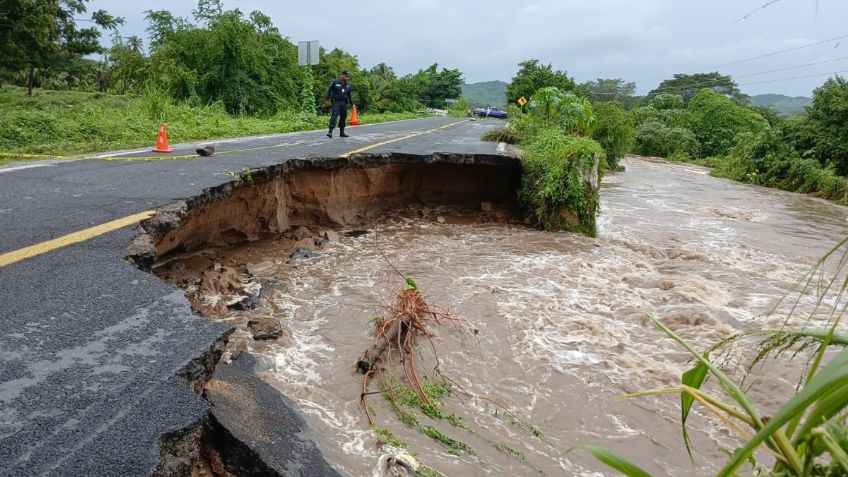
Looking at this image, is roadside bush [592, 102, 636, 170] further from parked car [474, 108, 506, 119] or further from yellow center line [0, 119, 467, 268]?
parked car [474, 108, 506, 119]

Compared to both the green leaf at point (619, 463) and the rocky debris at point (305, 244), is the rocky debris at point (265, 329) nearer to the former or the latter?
the rocky debris at point (305, 244)

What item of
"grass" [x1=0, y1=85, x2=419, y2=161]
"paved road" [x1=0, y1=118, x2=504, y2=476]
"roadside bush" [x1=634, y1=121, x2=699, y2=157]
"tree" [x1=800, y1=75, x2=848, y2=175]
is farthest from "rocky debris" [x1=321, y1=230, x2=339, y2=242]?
"roadside bush" [x1=634, y1=121, x2=699, y2=157]

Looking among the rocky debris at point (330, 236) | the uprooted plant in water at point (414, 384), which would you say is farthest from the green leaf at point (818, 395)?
the rocky debris at point (330, 236)

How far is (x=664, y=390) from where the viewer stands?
3.64 ft

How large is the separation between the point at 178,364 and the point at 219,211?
14.4 feet

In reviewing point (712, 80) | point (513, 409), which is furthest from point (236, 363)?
point (712, 80)

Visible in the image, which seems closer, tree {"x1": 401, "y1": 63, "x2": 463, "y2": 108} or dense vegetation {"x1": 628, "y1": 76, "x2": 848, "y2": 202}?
dense vegetation {"x1": 628, "y1": 76, "x2": 848, "y2": 202}

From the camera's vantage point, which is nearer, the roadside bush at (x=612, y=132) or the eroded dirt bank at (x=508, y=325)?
the eroded dirt bank at (x=508, y=325)

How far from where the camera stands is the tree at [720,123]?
33.9m

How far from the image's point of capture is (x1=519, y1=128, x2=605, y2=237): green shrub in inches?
379

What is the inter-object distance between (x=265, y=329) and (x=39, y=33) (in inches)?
932

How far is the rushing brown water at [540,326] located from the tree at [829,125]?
12.2m

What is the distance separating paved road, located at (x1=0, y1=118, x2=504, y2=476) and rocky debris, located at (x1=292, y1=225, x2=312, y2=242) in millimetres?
3210

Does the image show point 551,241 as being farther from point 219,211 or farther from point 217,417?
point 217,417
